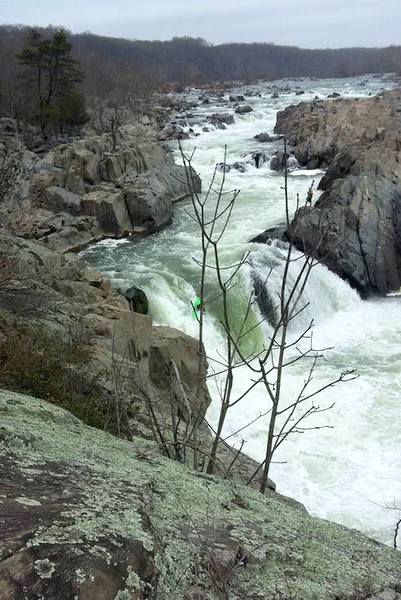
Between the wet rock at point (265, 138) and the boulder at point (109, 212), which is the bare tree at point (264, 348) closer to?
the boulder at point (109, 212)

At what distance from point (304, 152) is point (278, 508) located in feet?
106

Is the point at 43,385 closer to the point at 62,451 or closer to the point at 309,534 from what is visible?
the point at 62,451

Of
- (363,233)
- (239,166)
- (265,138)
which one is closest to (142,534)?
(363,233)

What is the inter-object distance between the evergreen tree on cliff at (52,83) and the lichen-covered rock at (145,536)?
107 ft

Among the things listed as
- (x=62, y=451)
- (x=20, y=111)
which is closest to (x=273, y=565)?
(x=62, y=451)

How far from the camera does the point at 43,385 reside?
17.9ft

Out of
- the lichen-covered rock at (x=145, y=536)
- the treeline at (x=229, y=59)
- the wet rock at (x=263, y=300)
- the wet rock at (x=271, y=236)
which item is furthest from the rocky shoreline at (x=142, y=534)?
the treeline at (x=229, y=59)

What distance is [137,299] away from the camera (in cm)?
1320

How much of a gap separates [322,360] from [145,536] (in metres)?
11.3

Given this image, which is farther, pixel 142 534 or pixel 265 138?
pixel 265 138

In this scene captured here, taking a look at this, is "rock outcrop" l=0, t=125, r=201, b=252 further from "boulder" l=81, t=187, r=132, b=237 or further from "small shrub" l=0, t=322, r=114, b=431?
"small shrub" l=0, t=322, r=114, b=431

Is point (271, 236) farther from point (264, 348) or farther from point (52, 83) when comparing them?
point (52, 83)

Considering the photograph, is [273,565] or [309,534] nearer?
[273,565]

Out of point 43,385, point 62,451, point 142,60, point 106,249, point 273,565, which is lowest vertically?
point 106,249
